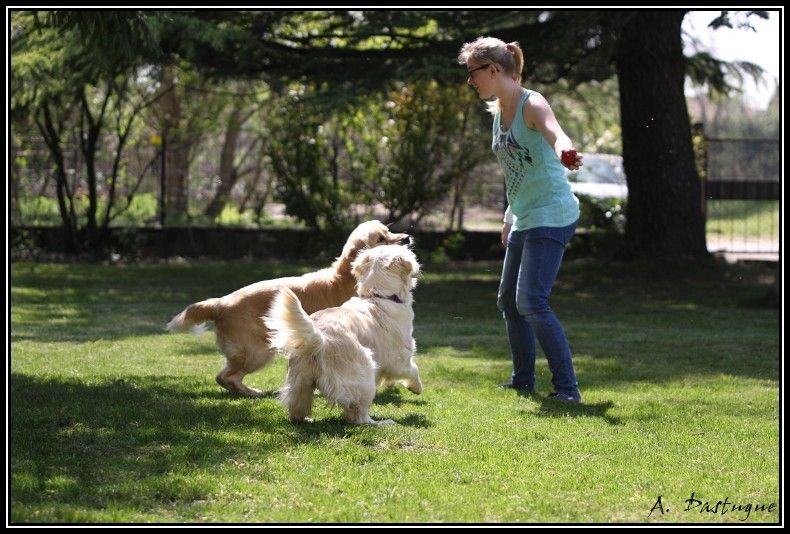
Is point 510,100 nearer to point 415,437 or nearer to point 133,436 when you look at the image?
point 415,437

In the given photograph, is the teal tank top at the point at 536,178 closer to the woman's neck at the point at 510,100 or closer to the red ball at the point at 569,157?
the woman's neck at the point at 510,100

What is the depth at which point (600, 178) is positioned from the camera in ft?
72.0

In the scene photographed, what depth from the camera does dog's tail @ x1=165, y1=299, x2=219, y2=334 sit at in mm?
6605

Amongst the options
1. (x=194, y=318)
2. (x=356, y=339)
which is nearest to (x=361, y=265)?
(x=356, y=339)

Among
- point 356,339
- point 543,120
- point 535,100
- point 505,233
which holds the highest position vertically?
point 535,100

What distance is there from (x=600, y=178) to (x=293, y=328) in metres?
17.2

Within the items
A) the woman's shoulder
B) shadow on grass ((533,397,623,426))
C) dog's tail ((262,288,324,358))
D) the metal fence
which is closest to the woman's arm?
the woman's shoulder

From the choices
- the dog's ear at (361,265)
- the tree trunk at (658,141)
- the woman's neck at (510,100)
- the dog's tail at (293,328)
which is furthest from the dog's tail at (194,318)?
the tree trunk at (658,141)

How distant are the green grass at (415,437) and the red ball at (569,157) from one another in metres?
1.37

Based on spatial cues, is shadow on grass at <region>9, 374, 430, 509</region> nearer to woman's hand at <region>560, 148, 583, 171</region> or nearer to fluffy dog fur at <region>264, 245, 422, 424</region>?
fluffy dog fur at <region>264, 245, 422, 424</region>

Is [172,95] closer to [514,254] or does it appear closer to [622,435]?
[514,254]

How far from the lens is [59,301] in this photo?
12.9m

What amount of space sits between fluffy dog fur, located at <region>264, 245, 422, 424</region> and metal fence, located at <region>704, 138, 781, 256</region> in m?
12.9

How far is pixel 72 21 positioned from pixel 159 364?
98.7 inches
